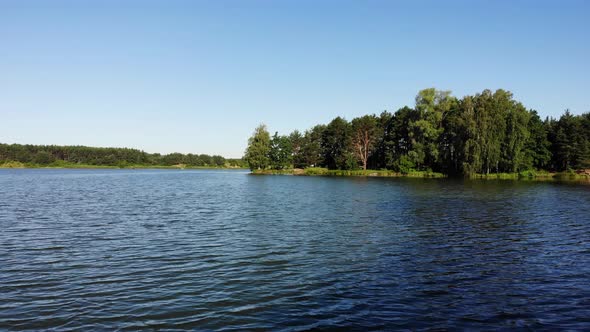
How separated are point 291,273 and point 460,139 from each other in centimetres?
9478

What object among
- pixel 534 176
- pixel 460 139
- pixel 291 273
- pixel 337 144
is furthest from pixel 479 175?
pixel 291 273

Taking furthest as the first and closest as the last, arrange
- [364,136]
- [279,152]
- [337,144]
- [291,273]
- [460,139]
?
[279,152]
[337,144]
[364,136]
[460,139]
[291,273]

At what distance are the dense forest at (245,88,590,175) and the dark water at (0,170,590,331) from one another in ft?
241

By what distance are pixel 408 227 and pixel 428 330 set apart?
17030 millimetres

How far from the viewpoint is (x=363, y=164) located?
136 m

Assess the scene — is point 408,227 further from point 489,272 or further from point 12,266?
point 12,266

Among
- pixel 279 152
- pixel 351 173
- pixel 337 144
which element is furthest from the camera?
pixel 279 152

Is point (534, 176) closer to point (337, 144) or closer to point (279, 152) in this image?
point (337, 144)

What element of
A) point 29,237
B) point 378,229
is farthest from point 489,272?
point 29,237

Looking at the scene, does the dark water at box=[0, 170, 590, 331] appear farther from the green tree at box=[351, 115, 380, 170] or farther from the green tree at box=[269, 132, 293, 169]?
the green tree at box=[269, 132, 293, 169]

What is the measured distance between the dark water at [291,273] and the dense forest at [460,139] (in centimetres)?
7331

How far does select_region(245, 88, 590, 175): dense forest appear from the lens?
96.7m

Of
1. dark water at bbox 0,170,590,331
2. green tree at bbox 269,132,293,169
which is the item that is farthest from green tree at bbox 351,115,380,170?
dark water at bbox 0,170,590,331

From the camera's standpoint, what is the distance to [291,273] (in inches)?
607
